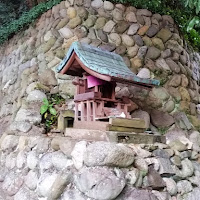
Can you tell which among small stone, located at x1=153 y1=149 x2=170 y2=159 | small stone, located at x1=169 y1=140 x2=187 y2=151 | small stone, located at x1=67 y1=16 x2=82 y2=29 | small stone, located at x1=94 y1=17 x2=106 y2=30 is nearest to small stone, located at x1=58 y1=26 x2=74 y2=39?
small stone, located at x1=67 y1=16 x2=82 y2=29

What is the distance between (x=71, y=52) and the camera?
11.4 ft

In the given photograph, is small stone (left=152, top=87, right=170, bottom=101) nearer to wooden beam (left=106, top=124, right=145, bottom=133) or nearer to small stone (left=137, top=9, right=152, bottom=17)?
wooden beam (left=106, top=124, right=145, bottom=133)

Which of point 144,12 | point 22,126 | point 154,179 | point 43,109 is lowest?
point 22,126

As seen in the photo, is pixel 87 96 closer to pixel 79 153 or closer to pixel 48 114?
pixel 79 153

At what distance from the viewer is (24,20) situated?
22.1 feet

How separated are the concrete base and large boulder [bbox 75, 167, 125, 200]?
18.2 inches

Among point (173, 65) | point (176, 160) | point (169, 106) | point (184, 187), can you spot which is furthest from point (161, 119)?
point (184, 187)

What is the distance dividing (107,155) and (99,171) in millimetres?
189

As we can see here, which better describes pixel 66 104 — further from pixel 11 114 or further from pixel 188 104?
pixel 188 104

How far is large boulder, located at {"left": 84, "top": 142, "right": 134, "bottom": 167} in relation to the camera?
271cm

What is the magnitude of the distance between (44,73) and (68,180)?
3058 millimetres


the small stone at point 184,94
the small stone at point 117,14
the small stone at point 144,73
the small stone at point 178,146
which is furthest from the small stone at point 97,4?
the small stone at point 178,146

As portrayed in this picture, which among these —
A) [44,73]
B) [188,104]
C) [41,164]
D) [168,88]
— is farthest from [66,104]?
[188,104]

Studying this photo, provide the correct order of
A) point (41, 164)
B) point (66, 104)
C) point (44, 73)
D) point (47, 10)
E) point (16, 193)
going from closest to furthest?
point (41, 164), point (16, 193), point (66, 104), point (44, 73), point (47, 10)
